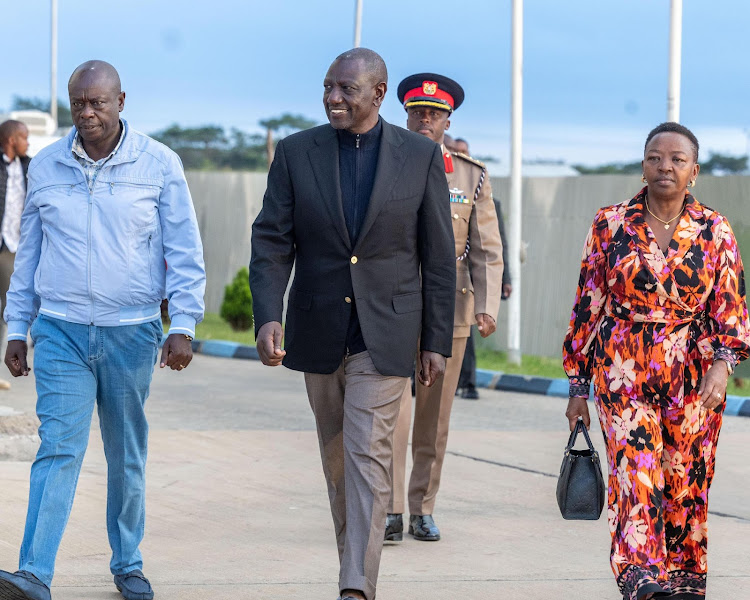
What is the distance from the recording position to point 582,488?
513 centimetres

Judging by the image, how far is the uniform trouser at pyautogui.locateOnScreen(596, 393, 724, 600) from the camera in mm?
5059

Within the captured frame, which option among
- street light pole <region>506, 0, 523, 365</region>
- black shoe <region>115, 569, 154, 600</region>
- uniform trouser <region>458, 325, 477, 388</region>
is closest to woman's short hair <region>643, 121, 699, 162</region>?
black shoe <region>115, 569, 154, 600</region>

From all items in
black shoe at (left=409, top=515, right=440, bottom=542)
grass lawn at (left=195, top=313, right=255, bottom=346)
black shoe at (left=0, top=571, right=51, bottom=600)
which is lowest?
grass lawn at (left=195, top=313, right=255, bottom=346)

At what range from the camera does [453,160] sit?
6.93 m

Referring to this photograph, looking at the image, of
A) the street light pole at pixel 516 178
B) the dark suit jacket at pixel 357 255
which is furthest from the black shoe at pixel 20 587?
the street light pole at pixel 516 178

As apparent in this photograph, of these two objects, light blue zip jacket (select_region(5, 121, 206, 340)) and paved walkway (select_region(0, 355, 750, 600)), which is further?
paved walkway (select_region(0, 355, 750, 600))

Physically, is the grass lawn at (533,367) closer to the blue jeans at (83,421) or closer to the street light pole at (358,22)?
the street light pole at (358,22)

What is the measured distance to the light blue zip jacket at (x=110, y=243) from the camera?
514cm

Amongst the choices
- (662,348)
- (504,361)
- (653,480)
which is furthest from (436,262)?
(504,361)

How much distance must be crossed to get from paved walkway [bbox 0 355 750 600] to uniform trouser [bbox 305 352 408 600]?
2.02ft

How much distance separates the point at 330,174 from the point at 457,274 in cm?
175

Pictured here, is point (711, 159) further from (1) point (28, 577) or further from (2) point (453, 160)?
(1) point (28, 577)

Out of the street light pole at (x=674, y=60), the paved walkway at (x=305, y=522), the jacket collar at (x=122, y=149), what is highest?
the street light pole at (x=674, y=60)

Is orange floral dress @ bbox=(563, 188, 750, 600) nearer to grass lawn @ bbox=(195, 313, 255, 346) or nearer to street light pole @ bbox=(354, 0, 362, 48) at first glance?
grass lawn @ bbox=(195, 313, 255, 346)
